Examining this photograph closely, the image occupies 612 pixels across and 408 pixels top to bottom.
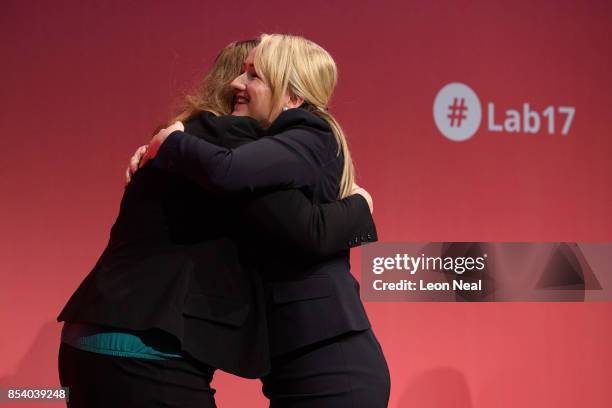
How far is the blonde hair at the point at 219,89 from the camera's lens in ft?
5.25

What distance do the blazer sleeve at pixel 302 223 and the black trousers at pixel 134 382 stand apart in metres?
0.28

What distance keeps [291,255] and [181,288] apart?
25 centimetres

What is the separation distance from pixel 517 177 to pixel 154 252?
218 cm

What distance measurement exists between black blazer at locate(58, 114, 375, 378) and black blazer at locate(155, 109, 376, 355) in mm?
35

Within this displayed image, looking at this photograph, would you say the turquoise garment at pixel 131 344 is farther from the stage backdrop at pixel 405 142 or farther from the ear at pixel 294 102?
the stage backdrop at pixel 405 142

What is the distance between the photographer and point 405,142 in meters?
3.12

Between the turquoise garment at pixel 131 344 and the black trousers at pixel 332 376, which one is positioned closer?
the turquoise garment at pixel 131 344

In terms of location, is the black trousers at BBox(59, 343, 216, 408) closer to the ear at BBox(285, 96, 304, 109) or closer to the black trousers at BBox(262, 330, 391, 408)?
the black trousers at BBox(262, 330, 391, 408)

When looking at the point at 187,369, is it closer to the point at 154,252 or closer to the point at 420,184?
the point at 154,252

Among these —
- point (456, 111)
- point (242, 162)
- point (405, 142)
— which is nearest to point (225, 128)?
point (242, 162)

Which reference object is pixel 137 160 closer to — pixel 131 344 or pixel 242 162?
pixel 242 162

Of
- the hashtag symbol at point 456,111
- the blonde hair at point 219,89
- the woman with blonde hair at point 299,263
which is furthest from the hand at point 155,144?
the hashtag symbol at point 456,111

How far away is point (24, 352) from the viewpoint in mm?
2881

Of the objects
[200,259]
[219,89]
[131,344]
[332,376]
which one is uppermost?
[219,89]
